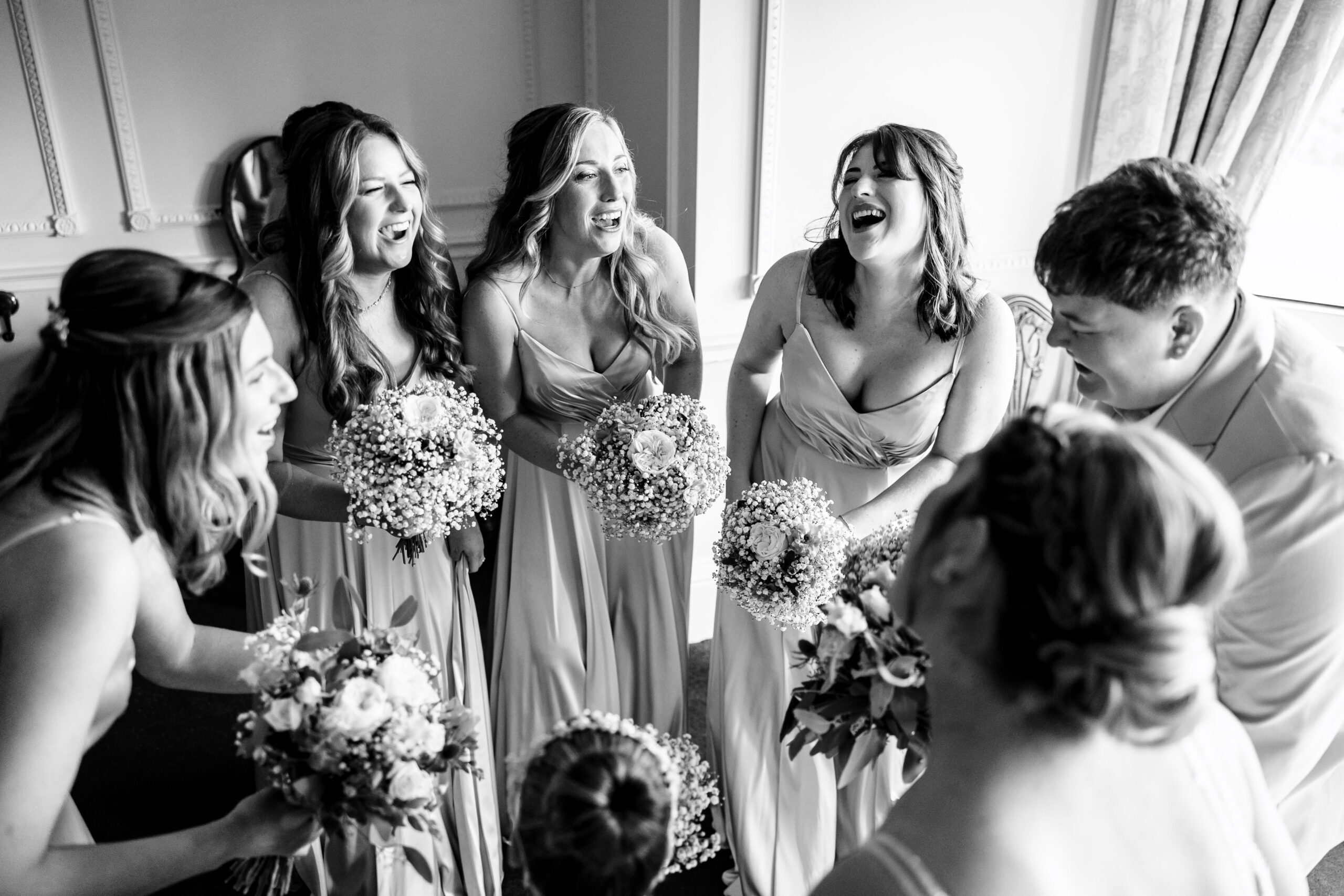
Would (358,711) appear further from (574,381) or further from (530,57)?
(530,57)

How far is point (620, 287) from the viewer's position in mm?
3275

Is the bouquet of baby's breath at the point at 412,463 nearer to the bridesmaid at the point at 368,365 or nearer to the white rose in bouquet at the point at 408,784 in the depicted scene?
the bridesmaid at the point at 368,365

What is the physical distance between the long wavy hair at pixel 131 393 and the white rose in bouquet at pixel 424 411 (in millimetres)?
850

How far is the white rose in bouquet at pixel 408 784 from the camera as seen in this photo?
1.73m

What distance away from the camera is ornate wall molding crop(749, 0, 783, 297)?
13.0ft

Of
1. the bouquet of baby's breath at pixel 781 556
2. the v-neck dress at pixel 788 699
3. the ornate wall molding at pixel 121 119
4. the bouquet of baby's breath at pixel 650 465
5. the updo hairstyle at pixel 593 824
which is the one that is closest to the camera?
the updo hairstyle at pixel 593 824

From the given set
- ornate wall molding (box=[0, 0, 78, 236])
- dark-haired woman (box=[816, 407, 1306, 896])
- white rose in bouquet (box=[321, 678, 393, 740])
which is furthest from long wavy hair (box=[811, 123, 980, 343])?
ornate wall molding (box=[0, 0, 78, 236])

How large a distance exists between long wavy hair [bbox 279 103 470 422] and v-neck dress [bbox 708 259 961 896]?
133cm

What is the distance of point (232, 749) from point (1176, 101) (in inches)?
216

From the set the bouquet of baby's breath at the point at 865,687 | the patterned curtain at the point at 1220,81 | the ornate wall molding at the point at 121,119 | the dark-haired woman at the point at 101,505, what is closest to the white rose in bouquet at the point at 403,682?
the dark-haired woman at the point at 101,505

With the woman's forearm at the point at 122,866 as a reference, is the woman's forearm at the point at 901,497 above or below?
below

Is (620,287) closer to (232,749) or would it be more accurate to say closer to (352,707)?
(352,707)

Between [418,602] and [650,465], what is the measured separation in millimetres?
805

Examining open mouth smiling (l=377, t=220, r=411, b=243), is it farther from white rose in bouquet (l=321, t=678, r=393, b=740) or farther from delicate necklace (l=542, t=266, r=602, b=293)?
white rose in bouquet (l=321, t=678, r=393, b=740)
